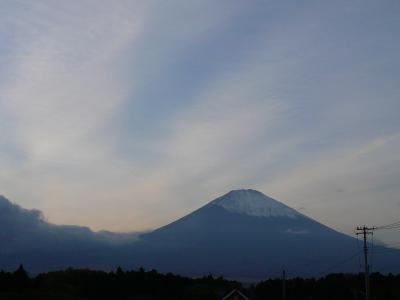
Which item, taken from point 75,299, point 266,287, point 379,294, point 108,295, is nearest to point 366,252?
point 75,299

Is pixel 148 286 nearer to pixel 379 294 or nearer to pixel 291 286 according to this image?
pixel 291 286

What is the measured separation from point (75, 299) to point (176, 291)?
31.0m

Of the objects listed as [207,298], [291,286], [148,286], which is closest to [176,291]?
[148,286]

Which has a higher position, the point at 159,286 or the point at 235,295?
the point at 159,286

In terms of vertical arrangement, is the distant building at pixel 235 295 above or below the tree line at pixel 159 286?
below

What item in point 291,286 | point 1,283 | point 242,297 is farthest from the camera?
point 291,286

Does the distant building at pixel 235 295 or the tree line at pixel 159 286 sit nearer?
the distant building at pixel 235 295

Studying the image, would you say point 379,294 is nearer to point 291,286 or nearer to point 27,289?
point 291,286

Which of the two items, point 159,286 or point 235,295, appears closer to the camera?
point 235,295

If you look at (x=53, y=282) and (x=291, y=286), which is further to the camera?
(x=291, y=286)

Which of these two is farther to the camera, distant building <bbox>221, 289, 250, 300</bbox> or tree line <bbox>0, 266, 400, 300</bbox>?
tree line <bbox>0, 266, 400, 300</bbox>

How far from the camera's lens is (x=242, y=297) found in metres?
56.3

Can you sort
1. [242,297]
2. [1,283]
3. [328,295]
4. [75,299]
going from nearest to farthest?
[242,297] → [75,299] → [1,283] → [328,295]

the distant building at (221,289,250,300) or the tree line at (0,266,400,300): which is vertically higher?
the tree line at (0,266,400,300)
